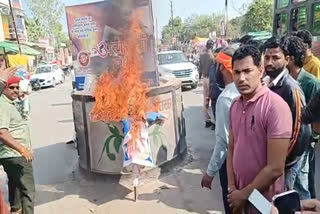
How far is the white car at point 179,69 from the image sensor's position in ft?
50.2

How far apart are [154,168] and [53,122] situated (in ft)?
21.2

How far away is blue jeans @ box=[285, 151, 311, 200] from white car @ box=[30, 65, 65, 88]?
2315cm

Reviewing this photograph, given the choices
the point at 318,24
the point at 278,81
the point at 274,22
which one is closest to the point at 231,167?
the point at 278,81

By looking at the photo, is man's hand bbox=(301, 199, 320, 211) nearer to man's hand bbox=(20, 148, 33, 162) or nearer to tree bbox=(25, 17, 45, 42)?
man's hand bbox=(20, 148, 33, 162)

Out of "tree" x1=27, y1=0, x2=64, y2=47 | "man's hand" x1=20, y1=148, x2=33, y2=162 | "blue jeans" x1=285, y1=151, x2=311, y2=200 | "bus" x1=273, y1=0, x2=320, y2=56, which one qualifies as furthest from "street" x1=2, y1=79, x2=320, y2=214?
"tree" x1=27, y1=0, x2=64, y2=47

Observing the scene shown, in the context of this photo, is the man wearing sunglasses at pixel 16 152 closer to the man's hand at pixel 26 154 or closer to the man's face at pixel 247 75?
the man's hand at pixel 26 154

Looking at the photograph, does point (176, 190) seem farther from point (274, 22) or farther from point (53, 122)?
point (53, 122)

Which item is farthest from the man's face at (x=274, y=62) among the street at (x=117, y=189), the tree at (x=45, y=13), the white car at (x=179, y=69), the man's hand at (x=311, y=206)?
the tree at (x=45, y=13)

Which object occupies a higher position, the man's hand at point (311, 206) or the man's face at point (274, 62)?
the man's face at point (274, 62)

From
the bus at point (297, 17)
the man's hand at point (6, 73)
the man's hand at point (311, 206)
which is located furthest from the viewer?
the bus at point (297, 17)

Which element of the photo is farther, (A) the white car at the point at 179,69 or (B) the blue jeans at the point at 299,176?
(A) the white car at the point at 179,69

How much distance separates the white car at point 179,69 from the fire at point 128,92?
9.93 metres

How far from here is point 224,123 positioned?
117 inches

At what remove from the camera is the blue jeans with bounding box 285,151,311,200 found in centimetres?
266
